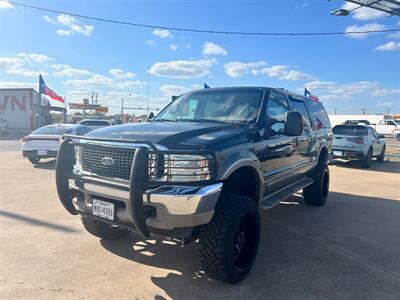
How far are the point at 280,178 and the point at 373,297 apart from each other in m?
1.98

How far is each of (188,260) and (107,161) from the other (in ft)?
4.95

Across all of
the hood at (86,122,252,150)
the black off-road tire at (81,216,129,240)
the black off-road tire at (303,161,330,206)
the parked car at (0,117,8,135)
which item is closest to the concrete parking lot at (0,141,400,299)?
the black off-road tire at (81,216,129,240)

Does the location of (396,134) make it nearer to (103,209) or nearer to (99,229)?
(99,229)

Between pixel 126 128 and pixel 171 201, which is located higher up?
pixel 126 128

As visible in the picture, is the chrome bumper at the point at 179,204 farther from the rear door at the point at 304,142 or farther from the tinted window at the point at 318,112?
the tinted window at the point at 318,112

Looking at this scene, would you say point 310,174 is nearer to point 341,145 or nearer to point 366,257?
point 366,257

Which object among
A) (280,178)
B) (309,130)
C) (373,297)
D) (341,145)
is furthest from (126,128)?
(341,145)

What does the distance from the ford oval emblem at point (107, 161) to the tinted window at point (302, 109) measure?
132 inches

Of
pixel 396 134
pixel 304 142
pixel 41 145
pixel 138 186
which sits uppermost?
pixel 304 142

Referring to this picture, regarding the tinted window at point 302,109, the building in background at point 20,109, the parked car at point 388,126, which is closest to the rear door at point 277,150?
the tinted window at point 302,109

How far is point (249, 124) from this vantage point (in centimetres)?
408

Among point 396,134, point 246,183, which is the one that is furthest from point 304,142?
point 396,134

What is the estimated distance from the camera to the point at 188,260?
389 centimetres

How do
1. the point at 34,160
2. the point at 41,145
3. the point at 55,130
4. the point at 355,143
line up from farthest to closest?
the point at 355,143
the point at 55,130
the point at 34,160
the point at 41,145
